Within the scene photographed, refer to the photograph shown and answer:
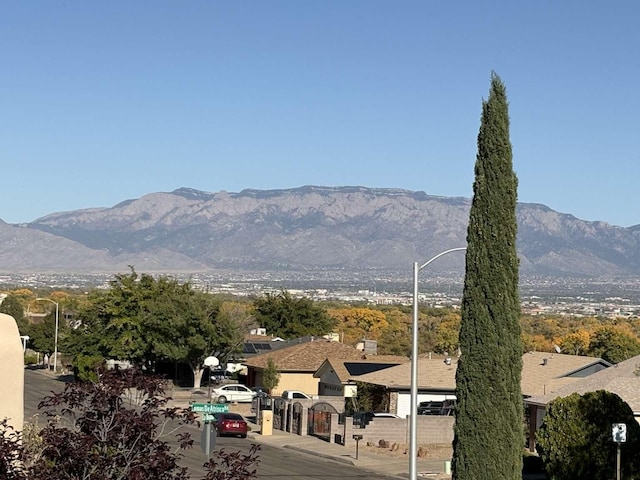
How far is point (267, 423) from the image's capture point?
1991 inches

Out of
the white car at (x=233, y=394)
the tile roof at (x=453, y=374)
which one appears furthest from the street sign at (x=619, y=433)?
the white car at (x=233, y=394)

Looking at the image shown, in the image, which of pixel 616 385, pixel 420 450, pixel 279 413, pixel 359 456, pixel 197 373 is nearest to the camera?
pixel 616 385

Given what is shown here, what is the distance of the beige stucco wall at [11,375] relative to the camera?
54.5 ft

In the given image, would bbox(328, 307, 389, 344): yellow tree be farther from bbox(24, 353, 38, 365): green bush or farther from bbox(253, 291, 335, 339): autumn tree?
bbox(24, 353, 38, 365): green bush

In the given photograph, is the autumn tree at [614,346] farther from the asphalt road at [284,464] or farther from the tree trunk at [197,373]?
the asphalt road at [284,464]

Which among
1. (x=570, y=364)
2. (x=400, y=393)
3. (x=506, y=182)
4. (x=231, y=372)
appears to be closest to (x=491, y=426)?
(x=506, y=182)

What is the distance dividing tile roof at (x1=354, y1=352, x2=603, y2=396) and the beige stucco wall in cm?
3661

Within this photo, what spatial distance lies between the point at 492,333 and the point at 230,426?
85.5ft

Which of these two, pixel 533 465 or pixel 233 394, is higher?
pixel 533 465

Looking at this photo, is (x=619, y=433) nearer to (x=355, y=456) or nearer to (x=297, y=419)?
(x=355, y=456)

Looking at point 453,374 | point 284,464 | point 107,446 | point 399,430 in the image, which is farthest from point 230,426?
point 107,446

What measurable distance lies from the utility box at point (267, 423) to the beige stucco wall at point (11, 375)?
111ft

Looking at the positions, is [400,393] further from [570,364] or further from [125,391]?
[125,391]

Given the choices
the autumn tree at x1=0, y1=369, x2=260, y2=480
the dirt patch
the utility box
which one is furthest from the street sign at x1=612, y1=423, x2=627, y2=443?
the utility box
